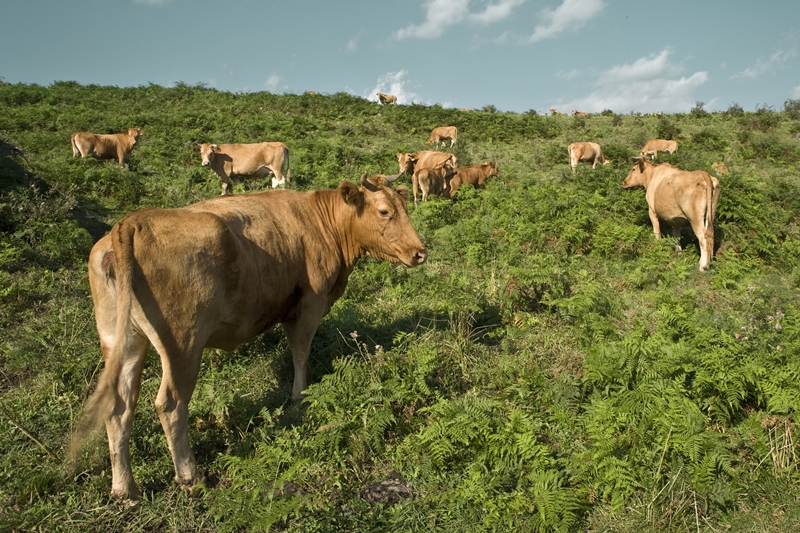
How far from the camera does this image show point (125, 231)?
347 centimetres

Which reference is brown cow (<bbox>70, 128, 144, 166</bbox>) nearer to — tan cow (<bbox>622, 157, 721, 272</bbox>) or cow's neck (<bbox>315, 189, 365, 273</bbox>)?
cow's neck (<bbox>315, 189, 365, 273</bbox>)

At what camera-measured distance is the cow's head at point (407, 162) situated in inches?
727

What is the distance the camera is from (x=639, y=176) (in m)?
13.0

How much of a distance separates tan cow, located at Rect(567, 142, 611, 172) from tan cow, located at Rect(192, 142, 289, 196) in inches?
433

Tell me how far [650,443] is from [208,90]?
33.5 m

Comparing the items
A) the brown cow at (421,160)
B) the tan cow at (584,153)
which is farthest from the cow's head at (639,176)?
the tan cow at (584,153)

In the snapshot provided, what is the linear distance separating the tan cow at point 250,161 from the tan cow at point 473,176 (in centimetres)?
554

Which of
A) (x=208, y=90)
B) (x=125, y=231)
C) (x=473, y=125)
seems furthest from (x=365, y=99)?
(x=125, y=231)

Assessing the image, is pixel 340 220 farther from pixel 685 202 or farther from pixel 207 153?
pixel 207 153

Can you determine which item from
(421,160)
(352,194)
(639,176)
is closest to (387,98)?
(421,160)

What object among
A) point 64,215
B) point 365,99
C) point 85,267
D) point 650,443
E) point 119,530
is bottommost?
point 119,530

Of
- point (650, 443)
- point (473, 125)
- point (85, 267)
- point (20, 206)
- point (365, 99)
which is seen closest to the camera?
point (650, 443)

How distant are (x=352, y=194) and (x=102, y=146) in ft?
53.1

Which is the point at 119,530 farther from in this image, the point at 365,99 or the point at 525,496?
the point at 365,99
